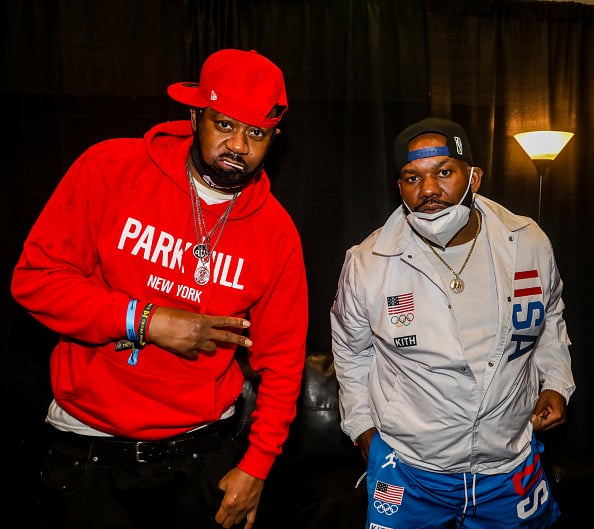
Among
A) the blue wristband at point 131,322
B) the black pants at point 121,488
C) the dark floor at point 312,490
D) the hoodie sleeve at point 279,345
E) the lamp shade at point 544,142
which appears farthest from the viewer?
the lamp shade at point 544,142

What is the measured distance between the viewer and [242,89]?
5.12ft

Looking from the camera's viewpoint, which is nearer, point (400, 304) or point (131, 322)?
point (131, 322)

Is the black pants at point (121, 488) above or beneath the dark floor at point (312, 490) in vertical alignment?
above

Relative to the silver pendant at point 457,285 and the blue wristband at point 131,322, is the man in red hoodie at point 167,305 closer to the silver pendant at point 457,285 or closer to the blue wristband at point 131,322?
the blue wristband at point 131,322

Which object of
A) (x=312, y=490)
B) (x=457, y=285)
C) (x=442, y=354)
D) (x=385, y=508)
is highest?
(x=457, y=285)

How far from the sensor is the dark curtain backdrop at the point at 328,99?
9.21 ft

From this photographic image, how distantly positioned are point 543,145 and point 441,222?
1.69m

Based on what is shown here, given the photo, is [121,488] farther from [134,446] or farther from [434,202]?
[434,202]

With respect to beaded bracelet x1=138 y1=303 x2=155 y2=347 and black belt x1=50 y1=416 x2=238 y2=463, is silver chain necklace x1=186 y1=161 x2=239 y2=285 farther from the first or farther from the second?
black belt x1=50 y1=416 x2=238 y2=463

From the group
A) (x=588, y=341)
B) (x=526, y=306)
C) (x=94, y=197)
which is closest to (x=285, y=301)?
(x=94, y=197)

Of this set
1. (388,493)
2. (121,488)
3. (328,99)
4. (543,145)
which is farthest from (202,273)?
(543,145)

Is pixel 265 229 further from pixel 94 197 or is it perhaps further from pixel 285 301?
pixel 94 197

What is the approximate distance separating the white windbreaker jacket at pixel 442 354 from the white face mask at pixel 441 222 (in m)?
0.06

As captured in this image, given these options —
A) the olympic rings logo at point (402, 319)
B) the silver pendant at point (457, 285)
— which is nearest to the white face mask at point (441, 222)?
the silver pendant at point (457, 285)
